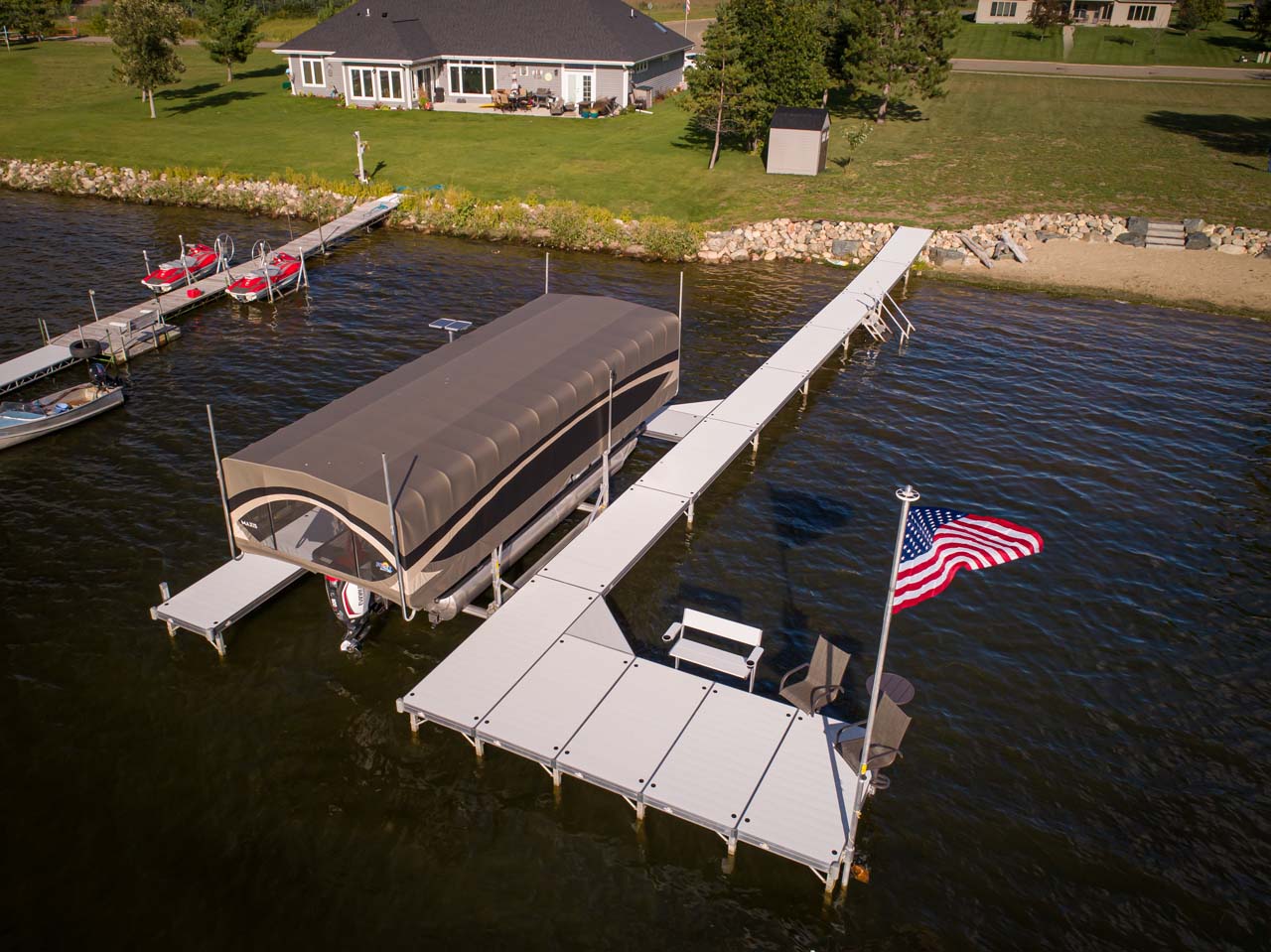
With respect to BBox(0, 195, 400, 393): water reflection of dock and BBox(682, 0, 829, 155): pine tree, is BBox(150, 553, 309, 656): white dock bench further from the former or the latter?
Answer: BBox(682, 0, 829, 155): pine tree

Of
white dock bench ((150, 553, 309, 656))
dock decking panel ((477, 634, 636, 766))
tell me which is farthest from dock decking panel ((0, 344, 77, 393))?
dock decking panel ((477, 634, 636, 766))

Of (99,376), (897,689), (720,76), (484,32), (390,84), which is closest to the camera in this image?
(897,689)

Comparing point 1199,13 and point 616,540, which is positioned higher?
point 1199,13

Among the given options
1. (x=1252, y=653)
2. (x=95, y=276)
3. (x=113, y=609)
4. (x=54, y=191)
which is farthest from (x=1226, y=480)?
(x=54, y=191)

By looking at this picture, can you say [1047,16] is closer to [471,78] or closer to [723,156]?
[723,156]

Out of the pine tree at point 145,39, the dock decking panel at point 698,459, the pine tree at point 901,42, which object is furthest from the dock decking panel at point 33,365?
the pine tree at point 901,42

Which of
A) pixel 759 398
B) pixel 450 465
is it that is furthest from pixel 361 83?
pixel 450 465

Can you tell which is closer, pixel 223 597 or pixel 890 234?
pixel 223 597
